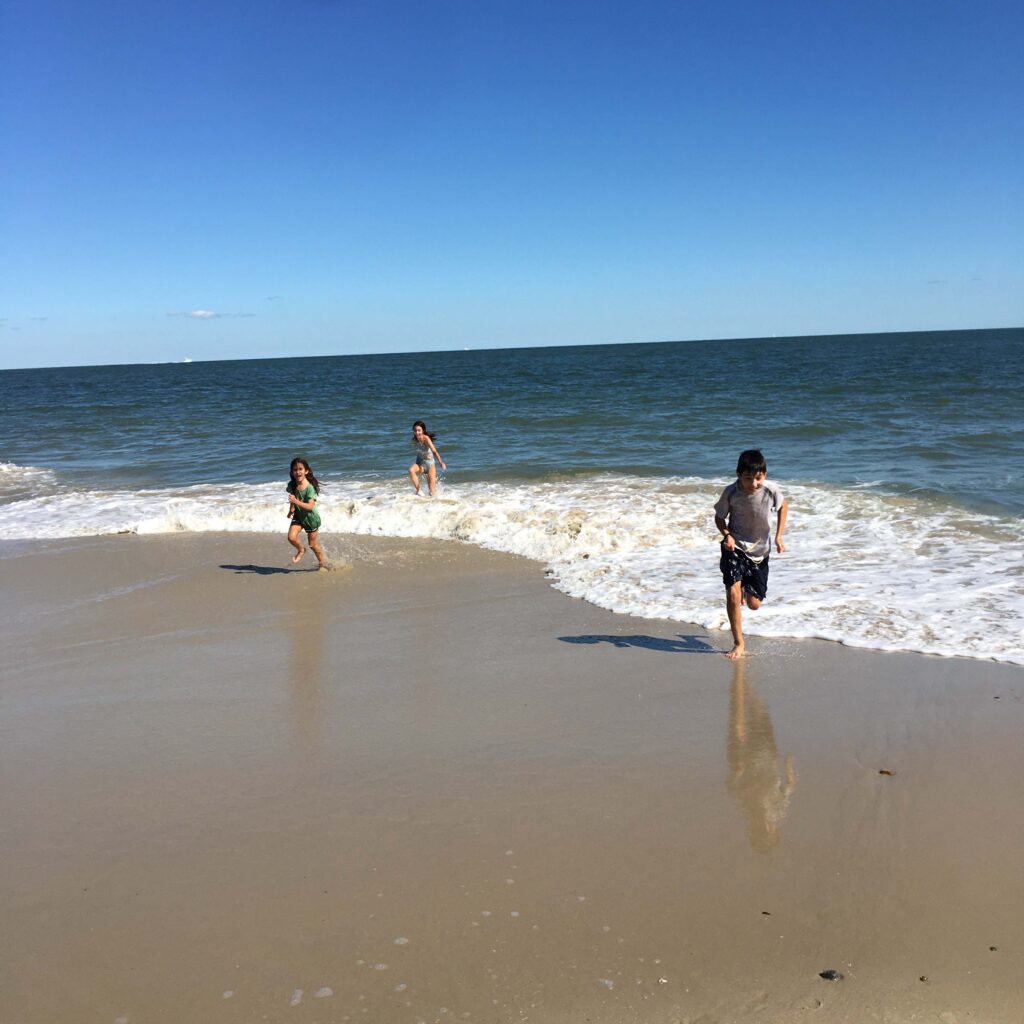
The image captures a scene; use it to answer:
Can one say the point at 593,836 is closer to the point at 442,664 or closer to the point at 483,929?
the point at 483,929

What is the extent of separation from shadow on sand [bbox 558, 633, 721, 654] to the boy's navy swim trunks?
1.72 ft

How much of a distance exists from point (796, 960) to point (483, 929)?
1.05 m

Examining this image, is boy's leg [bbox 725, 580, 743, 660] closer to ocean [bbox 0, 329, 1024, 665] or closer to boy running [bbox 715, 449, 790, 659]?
boy running [bbox 715, 449, 790, 659]

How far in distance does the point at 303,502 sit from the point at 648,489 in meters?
5.79

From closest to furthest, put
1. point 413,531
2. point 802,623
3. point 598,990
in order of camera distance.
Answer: point 598,990 → point 802,623 → point 413,531

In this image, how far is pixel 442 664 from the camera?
6.16m

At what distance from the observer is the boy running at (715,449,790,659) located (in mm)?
6012

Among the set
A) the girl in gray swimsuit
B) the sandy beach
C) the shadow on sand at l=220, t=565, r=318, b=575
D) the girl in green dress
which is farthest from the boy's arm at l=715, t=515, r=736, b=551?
the girl in gray swimsuit

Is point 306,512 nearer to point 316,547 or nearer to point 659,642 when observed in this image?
point 316,547

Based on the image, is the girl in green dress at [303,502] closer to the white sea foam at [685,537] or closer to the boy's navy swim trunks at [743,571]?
the white sea foam at [685,537]

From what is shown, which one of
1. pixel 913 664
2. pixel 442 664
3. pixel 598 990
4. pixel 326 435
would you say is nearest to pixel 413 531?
pixel 442 664

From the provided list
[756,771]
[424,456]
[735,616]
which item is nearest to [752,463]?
[735,616]

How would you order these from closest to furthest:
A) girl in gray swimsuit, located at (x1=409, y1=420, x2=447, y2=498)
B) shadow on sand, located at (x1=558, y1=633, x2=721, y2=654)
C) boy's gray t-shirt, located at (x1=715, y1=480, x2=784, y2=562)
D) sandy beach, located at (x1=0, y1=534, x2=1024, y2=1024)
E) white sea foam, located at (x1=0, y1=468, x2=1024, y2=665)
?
sandy beach, located at (x1=0, y1=534, x2=1024, y2=1024)
boy's gray t-shirt, located at (x1=715, y1=480, x2=784, y2=562)
shadow on sand, located at (x1=558, y1=633, x2=721, y2=654)
white sea foam, located at (x1=0, y1=468, x2=1024, y2=665)
girl in gray swimsuit, located at (x1=409, y1=420, x2=447, y2=498)

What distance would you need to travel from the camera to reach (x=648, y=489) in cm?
1326
